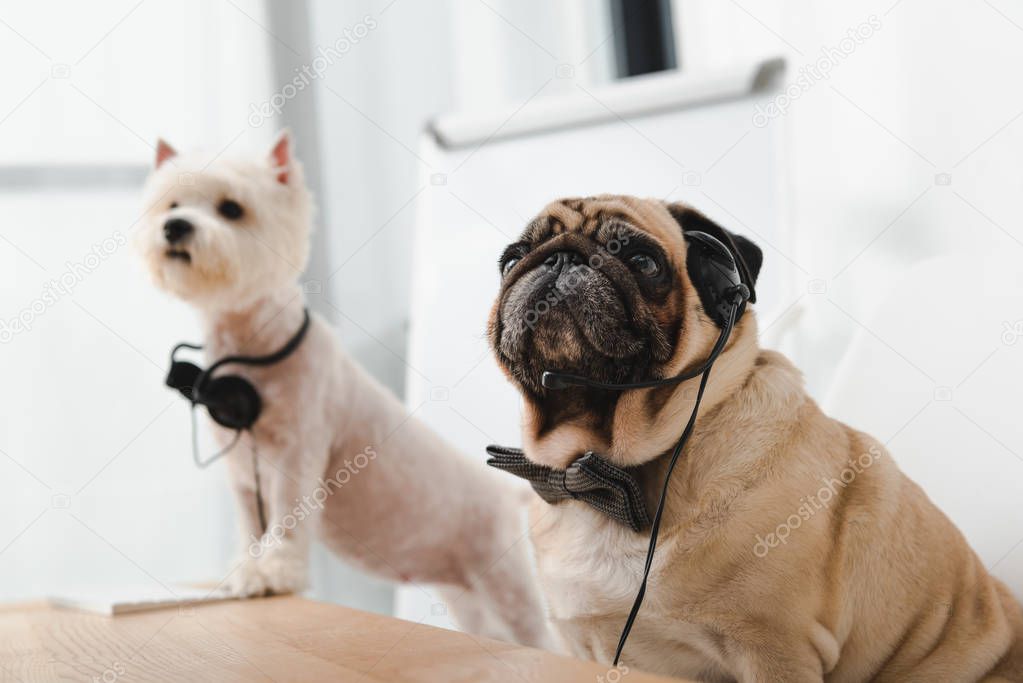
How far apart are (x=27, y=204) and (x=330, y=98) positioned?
0.87 m

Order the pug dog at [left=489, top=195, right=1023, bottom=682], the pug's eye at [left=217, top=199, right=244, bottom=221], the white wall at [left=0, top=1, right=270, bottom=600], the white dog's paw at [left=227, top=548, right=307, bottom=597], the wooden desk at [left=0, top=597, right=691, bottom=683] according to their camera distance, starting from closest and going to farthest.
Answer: the wooden desk at [left=0, top=597, right=691, bottom=683]
the pug dog at [left=489, top=195, right=1023, bottom=682]
the white dog's paw at [left=227, top=548, right=307, bottom=597]
the pug's eye at [left=217, top=199, right=244, bottom=221]
the white wall at [left=0, top=1, right=270, bottom=600]

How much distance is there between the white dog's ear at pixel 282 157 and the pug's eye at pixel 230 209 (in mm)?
114

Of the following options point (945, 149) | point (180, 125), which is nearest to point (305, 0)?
point (180, 125)

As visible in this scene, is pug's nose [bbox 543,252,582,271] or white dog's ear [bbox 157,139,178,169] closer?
pug's nose [bbox 543,252,582,271]

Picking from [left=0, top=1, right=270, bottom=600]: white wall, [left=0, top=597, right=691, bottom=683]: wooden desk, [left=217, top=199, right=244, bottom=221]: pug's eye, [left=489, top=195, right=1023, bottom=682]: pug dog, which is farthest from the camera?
[left=0, top=1, right=270, bottom=600]: white wall

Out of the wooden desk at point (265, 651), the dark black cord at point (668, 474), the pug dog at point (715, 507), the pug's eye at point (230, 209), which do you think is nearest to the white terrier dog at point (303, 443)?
the pug's eye at point (230, 209)

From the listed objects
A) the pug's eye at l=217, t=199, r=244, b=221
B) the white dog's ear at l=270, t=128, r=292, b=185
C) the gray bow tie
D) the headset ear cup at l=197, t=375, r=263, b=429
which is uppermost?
the gray bow tie

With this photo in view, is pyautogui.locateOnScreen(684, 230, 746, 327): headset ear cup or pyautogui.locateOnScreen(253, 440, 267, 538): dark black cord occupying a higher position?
pyautogui.locateOnScreen(684, 230, 746, 327): headset ear cup

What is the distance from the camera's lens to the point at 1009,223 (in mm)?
1592

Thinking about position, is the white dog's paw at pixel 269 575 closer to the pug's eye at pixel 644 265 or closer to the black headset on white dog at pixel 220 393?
the black headset on white dog at pixel 220 393

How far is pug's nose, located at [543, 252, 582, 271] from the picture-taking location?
3.15 ft

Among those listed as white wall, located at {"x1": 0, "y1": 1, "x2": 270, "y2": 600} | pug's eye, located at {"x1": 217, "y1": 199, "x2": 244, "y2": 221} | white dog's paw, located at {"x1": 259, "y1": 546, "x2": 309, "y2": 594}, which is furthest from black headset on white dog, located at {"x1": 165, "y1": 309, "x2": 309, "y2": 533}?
white wall, located at {"x1": 0, "y1": 1, "x2": 270, "y2": 600}

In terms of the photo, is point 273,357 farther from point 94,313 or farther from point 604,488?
point 94,313

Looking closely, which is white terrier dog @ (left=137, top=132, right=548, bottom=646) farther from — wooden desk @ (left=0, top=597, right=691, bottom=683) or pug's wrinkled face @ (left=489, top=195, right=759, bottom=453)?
pug's wrinkled face @ (left=489, top=195, right=759, bottom=453)
